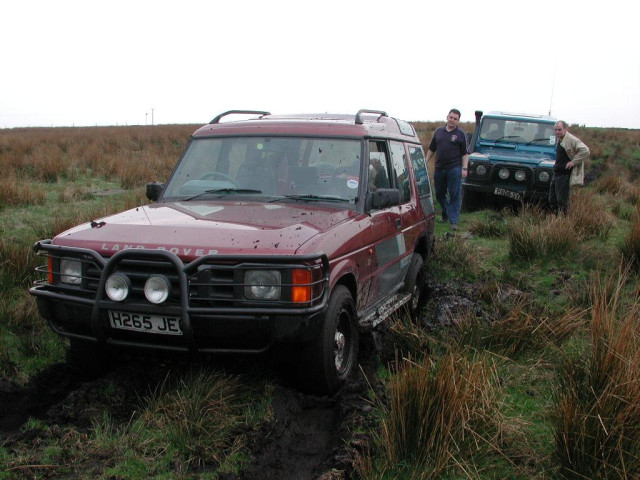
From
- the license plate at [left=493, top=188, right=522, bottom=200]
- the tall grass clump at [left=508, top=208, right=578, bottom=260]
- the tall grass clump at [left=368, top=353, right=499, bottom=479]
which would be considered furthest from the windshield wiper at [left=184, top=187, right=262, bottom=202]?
the license plate at [left=493, top=188, right=522, bottom=200]

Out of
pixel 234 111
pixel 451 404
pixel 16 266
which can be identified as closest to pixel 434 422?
pixel 451 404

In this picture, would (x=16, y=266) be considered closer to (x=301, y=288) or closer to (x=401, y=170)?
(x=401, y=170)

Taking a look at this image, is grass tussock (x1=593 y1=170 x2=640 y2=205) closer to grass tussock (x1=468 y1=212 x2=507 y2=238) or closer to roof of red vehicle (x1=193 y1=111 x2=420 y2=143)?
grass tussock (x1=468 y1=212 x2=507 y2=238)

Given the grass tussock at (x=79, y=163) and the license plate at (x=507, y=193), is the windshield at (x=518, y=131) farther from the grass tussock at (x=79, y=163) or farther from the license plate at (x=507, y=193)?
the grass tussock at (x=79, y=163)

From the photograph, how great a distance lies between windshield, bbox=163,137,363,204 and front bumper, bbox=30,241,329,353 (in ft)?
3.94

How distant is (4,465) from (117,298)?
0.99m

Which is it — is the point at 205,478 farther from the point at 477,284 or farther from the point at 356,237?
the point at 477,284

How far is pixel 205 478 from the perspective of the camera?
10.4 feet

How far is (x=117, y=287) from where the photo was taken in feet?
12.1

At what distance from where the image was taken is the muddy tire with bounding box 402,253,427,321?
19.7 ft

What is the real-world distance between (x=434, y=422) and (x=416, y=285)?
10.6ft

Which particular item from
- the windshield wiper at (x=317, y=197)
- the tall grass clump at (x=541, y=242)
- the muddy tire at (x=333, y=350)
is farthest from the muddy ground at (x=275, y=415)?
the tall grass clump at (x=541, y=242)

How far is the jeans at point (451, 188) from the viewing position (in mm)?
10891

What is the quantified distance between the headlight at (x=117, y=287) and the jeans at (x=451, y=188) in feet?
25.8
